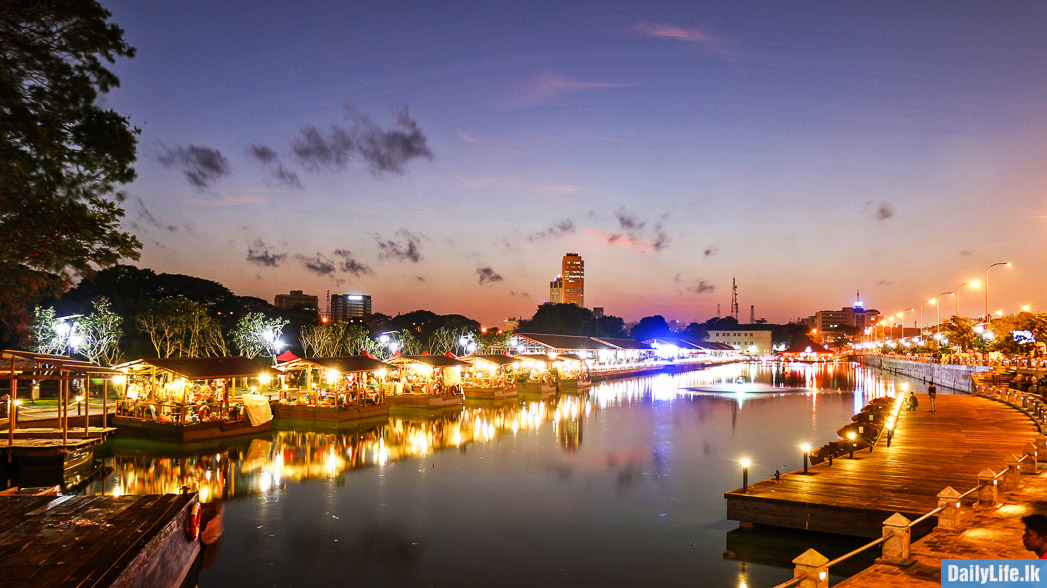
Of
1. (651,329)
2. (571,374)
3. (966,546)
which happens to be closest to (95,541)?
(966,546)

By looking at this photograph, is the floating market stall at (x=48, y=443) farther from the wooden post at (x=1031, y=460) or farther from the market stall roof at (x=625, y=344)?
the market stall roof at (x=625, y=344)

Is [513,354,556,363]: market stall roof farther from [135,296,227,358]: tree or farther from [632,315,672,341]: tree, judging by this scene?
[632,315,672,341]: tree

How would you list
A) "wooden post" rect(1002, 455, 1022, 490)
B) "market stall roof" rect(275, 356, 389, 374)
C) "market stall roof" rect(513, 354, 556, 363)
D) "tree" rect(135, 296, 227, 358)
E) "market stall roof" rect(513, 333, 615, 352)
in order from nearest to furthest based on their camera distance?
"wooden post" rect(1002, 455, 1022, 490), "market stall roof" rect(275, 356, 389, 374), "tree" rect(135, 296, 227, 358), "market stall roof" rect(513, 354, 556, 363), "market stall roof" rect(513, 333, 615, 352)

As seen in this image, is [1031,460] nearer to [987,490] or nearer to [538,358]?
[987,490]

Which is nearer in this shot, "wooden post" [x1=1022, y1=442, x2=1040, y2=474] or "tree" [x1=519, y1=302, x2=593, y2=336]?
"wooden post" [x1=1022, y1=442, x2=1040, y2=474]

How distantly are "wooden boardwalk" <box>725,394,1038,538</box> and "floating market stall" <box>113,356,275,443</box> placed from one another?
74.6 ft

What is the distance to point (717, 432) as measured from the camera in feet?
123

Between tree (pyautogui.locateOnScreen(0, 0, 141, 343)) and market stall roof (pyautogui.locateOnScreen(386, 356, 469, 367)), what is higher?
tree (pyautogui.locateOnScreen(0, 0, 141, 343))

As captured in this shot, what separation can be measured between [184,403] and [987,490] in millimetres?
29586

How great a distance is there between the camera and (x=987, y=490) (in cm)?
1350

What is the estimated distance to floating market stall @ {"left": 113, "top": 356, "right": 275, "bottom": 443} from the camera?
28.5 metres

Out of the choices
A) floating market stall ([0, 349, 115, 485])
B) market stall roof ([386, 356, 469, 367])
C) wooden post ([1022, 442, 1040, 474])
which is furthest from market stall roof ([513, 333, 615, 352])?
wooden post ([1022, 442, 1040, 474])

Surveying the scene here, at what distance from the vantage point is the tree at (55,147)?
41.6 ft

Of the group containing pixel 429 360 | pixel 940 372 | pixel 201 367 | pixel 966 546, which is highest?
pixel 201 367
